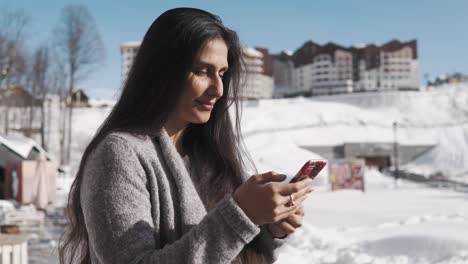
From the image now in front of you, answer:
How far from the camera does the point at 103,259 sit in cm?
150

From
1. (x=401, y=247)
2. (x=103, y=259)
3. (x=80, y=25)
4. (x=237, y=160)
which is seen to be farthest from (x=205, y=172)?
(x=80, y=25)

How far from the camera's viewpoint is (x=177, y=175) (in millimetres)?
1709

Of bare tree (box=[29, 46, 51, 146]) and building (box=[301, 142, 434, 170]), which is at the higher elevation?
bare tree (box=[29, 46, 51, 146])

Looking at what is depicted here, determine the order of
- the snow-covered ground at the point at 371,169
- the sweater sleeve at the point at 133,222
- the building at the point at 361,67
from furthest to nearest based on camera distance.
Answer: the building at the point at 361,67 → the snow-covered ground at the point at 371,169 → the sweater sleeve at the point at 133,222

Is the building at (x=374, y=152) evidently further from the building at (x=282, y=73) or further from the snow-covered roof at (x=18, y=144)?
the building at (x=282, y=73)

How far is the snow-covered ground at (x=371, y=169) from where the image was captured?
909cm

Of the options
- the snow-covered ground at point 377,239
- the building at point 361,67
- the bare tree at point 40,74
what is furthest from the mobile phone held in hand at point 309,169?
the building at point 361,67

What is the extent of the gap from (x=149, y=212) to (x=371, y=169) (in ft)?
144

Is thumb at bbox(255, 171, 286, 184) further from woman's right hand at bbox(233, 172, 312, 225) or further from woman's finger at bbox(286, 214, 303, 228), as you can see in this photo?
woman's finger at bbox(286, 214, 303, 228)

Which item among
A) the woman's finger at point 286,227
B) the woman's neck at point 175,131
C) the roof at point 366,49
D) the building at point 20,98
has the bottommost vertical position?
the woman's finger at point 286,227

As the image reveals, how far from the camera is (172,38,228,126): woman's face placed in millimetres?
1753

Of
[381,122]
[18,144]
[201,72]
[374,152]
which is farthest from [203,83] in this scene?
[381,122]

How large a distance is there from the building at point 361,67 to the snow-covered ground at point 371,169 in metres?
23.0

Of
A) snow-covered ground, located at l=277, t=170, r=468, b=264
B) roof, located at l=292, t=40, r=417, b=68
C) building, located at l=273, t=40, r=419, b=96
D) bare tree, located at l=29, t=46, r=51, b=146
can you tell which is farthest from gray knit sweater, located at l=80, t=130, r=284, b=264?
roof, located at l=292, t=40, r=417, b=68
